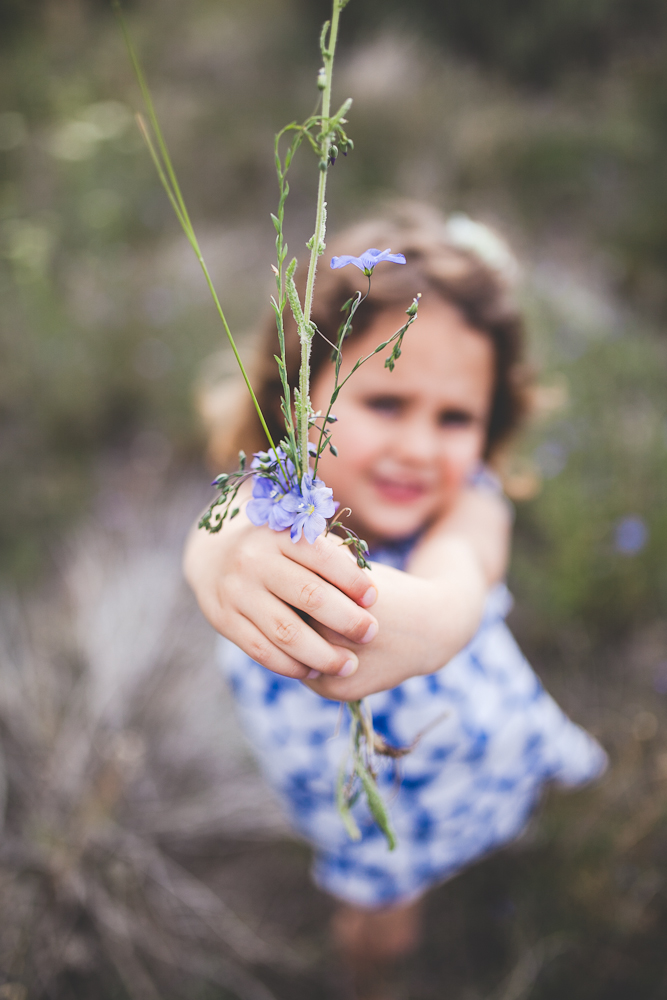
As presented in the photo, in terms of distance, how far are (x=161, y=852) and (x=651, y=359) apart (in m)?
3.32

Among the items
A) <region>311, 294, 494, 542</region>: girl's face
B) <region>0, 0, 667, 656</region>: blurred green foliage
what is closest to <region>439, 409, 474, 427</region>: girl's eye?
<region>311, 294, 494, 542</region>: girl's face

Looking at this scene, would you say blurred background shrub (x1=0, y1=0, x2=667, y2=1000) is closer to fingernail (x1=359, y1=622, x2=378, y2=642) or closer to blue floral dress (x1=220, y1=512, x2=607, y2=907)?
blue floral dress (x1=220, y1=512, x2=607, y2=907)

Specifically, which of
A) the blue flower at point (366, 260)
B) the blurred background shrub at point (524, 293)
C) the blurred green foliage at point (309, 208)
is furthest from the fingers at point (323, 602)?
the blurred green foliage at point (309, 208)

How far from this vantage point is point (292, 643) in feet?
2.11

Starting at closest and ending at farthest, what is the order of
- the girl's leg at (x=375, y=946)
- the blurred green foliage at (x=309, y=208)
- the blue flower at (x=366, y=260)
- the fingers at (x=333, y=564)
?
the blue flower at (x=366, y=260), the fingers at (x=333, y=564), the girl's leg at (x=375, y=946), the blurred green foliage at (x=309, y=208)

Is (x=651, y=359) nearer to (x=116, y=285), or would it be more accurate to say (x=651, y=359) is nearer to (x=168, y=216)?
(x=116, y=285)

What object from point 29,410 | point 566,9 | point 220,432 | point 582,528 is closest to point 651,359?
point 582,528

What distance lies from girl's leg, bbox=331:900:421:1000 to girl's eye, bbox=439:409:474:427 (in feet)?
4.57

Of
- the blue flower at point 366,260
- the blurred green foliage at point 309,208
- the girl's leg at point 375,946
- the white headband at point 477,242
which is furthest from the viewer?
the blurred green foliage at point 309,208

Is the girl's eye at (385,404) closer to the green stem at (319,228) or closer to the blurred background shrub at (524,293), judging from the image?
the green stem at (319,228)

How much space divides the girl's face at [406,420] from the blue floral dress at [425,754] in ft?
0.52

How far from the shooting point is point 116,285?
12.8ft

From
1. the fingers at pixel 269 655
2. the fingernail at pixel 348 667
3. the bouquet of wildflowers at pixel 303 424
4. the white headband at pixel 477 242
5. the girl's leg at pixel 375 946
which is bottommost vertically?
the girl's leg at pixel 375 946

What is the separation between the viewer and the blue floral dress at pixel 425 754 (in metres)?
1.22
